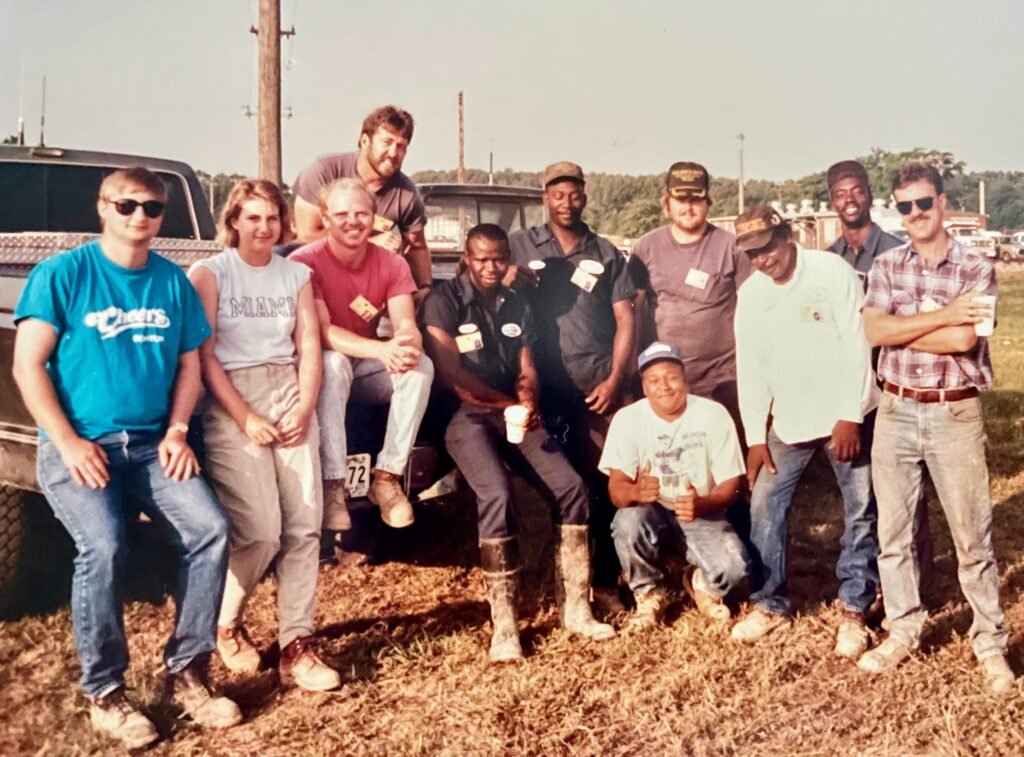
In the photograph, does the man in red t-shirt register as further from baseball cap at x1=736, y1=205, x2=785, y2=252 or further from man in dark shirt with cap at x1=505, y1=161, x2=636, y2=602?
baseball cap at x1=736, y1=205, x2=785, y2=252

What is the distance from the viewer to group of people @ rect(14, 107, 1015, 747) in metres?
3.30

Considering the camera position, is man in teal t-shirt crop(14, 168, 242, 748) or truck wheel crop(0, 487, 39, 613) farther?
truck wheel crop(0, 487, 39, 613)

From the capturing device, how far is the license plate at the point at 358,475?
396cm

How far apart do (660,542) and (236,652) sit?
1.79m

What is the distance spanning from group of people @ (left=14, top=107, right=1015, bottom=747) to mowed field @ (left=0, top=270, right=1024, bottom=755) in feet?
0.48

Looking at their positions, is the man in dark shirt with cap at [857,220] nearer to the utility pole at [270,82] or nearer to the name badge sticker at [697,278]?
the name badge sticker at [697,278]

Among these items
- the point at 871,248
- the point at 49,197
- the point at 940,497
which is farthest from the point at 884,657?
the point at 49,197

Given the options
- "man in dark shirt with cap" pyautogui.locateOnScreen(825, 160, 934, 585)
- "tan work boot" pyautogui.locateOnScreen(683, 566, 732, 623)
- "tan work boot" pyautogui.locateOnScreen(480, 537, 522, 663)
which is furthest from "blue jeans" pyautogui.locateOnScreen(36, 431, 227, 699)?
"man in dark shirt with cap" pyautogui.locateOnScreen(825, 160, 934, 585)

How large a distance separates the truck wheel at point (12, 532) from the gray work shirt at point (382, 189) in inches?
67.8

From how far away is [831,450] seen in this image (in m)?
4.11

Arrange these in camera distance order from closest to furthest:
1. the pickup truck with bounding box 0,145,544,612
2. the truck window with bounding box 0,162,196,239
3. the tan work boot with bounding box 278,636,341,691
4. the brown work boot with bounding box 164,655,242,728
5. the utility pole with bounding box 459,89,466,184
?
1. the brown work boot with bounding box 164,655,242,728
2. the tan work boot with bounding box 278,636,341,691
3. the pickup truck with bounding box 0,145,544,612
4. the truck window with bounding box 0,162,196,239
5. the utility pole with bounding box 459,89,466,184

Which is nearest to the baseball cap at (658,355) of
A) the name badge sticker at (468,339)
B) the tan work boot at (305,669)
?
the name badge sticker at (468,339)

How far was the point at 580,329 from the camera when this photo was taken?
15.0 feet

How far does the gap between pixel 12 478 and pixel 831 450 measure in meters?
3.16
